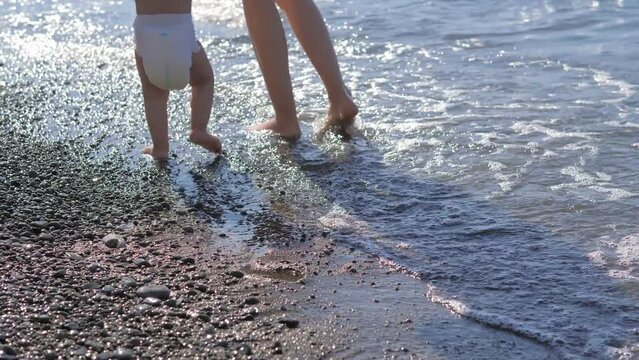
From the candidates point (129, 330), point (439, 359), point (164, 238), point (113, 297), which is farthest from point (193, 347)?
point (164, 238)

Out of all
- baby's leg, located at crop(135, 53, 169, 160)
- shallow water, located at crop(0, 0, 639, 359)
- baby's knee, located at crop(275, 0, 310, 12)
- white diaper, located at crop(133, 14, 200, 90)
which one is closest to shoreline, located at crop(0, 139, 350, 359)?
shallow water, located at crop(0, 0, 639, 359)

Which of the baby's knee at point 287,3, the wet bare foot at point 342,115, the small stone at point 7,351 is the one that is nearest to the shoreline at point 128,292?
the small stone at point 7,351

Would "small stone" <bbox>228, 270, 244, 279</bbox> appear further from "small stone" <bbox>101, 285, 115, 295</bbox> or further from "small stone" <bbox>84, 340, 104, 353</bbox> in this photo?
"small stone" <bbox>84, 340, 104, 353</bbox>

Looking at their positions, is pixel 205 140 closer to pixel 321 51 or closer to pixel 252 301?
pixel 321 51

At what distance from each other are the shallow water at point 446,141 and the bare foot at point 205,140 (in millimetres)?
101

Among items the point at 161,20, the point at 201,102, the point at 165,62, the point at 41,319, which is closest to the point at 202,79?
the point at 201,102

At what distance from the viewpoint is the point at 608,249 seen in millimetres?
3828

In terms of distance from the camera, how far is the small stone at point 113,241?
3871mm

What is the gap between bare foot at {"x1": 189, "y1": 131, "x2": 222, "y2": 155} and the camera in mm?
4871

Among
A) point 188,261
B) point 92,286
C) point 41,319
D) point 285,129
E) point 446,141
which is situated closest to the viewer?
point 41,319

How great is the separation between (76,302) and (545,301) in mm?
1511

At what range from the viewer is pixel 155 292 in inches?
134

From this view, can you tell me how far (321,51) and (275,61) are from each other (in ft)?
1.00

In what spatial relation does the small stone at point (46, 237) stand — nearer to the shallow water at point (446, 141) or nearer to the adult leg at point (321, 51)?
the shallow water at point (446, 141)
